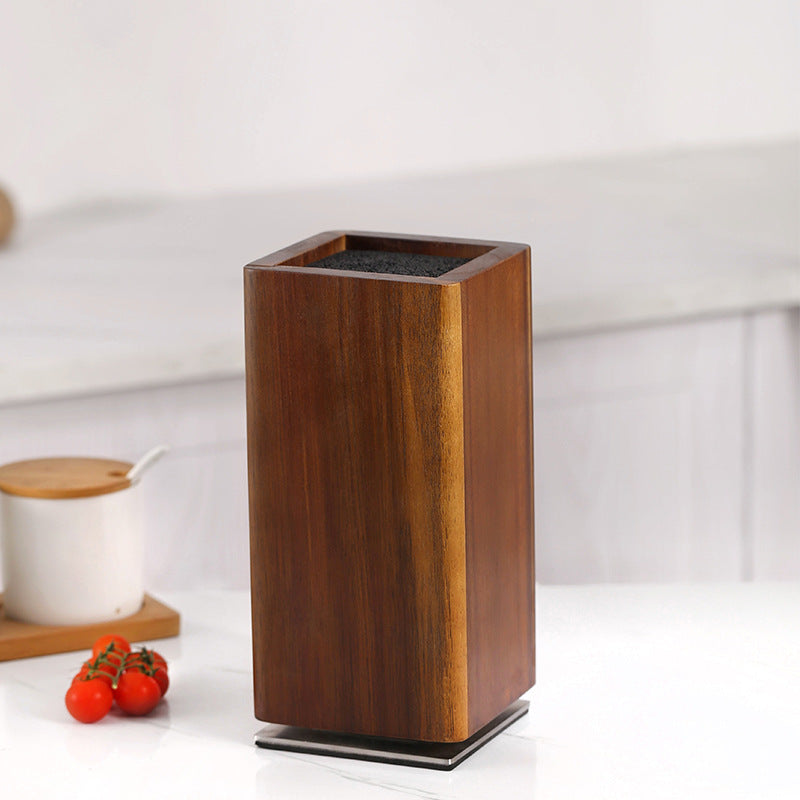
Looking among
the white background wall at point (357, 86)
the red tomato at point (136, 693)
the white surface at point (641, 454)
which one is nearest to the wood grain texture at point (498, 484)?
the red tomato at point (136, 693)

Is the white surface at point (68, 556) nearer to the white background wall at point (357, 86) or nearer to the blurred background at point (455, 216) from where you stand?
the blurred background at point (455, 216)

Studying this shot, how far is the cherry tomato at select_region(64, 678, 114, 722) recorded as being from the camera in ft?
2.56

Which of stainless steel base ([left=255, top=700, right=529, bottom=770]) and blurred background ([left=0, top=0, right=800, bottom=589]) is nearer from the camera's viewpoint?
stainless steel base ([left=255, top=700, right=529, bottom=770])

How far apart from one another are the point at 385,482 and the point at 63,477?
1.02 ft

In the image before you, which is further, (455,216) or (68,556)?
(455,216)

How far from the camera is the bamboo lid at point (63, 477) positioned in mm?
899

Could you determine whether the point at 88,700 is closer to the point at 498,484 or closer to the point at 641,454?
the point at 498,484

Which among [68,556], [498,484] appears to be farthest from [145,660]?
[498,484]

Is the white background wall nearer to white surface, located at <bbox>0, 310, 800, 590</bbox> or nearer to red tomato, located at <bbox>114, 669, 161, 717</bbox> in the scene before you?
white surface, located at <bbox>0, 310, 800, 590</bbox>

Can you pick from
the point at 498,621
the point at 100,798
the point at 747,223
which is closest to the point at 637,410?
the point at 747,223

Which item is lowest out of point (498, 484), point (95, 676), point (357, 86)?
point (95, 676)

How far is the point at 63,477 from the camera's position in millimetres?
926

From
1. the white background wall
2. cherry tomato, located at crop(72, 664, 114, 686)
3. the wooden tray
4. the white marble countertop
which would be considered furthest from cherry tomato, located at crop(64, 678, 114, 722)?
the white background wall

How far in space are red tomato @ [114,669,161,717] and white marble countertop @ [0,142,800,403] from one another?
25.4 inches
